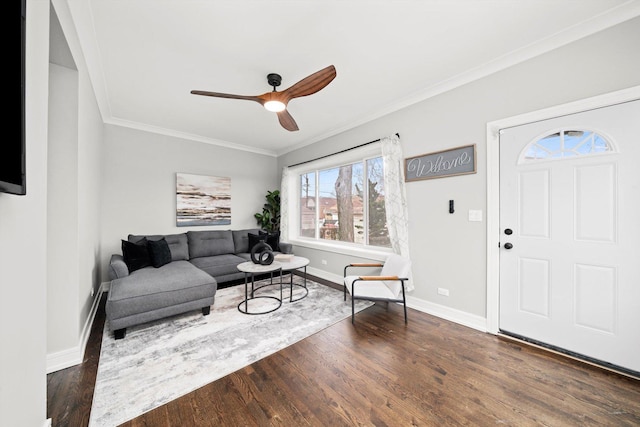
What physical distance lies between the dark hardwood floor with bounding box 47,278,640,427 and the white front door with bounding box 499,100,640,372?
10.4 inches

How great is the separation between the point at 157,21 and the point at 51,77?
953 millimetres

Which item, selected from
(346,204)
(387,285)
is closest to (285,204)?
(346,204)

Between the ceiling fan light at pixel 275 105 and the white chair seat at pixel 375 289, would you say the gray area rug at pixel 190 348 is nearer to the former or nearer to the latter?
the white chair seat at pixel 375 289

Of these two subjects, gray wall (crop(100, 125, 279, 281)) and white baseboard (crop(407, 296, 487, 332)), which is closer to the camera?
white baseboard (crop(407, 296, 487, 332))

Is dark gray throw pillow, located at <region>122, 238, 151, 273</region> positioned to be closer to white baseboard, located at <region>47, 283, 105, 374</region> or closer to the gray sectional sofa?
the gray sectional sofa

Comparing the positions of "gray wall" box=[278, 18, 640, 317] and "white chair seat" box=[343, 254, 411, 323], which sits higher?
"gray wall" box=[278, 18, 640, 317]

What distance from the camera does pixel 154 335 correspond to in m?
2.45

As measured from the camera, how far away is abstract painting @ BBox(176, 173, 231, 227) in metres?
4.44

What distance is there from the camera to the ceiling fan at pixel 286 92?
Result: 6.41 feet

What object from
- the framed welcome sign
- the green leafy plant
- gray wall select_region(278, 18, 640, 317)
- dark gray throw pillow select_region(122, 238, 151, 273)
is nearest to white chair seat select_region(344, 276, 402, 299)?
gray wall select_region(278, 18, 640, 317)

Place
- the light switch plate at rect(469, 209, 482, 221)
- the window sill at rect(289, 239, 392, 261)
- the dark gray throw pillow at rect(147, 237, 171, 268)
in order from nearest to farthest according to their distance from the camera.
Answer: the light switch plate at rect(469, 209, 482, 221), the dark gray throw pillow at rect(147, 237, 171, 268), the window sill at rect(289, 239, 392, 261)

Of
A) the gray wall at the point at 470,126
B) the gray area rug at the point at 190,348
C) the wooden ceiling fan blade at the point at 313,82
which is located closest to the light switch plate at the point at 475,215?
the gray wall at the point at 470,126

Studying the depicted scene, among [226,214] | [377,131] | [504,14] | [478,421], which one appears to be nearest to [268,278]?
[226,214]

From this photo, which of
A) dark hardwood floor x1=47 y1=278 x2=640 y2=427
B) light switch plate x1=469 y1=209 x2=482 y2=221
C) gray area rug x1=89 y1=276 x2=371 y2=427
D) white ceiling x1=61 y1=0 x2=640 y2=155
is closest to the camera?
dark hardwood floor x1=47 y1=278 x2=640 y2=427
